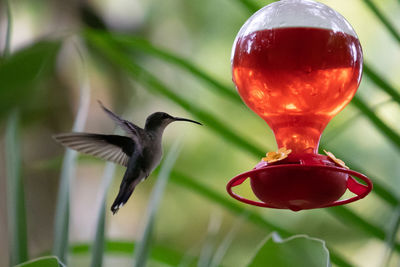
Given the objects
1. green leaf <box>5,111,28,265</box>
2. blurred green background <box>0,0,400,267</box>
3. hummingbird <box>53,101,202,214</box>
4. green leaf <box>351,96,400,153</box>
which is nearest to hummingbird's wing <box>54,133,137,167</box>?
hummingbird <box>53,101,202,214</box>

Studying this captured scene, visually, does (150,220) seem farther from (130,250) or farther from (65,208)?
(130,250)

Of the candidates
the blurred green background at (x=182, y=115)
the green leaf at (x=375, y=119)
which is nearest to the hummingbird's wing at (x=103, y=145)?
the green leaf at (x=375, y=119)

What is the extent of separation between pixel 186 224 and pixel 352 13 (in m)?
1.78

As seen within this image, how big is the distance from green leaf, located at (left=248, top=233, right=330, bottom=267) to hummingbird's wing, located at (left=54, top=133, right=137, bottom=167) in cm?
24

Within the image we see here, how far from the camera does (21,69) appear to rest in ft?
2.54

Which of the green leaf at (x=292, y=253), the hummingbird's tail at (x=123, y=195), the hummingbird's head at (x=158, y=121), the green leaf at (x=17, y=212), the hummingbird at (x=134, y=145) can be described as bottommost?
the green leaf at (x=17, y=212)

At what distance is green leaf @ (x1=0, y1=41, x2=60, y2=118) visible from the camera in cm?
77

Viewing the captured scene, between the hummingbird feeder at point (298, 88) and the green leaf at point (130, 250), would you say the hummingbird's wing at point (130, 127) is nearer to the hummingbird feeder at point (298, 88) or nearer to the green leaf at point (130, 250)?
the hummingbird feeder at point (298, 88)

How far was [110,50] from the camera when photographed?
3.69 feet

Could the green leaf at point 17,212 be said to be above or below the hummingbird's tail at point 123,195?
below

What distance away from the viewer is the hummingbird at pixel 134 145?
814 mm

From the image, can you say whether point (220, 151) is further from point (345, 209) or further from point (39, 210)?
point (345, 209)

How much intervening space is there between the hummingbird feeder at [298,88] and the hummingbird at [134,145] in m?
0.12

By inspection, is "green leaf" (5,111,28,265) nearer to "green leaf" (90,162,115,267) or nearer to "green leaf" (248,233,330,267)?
"green leaf" (90,162,115,267)
